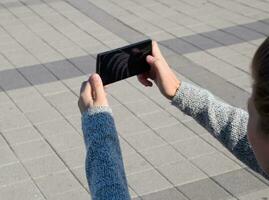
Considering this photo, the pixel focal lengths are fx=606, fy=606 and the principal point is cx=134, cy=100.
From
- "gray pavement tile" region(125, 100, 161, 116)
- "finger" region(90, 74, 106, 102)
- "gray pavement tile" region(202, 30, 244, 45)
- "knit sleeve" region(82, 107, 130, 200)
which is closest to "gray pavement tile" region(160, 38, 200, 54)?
"gray pavement tile" region(202, 30, 244, 45)

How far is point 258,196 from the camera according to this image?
12.2 ft

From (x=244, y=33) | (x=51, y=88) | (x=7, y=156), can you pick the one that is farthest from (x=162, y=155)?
(x=244, y=33)

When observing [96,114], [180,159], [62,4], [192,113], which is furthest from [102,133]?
[62,4]

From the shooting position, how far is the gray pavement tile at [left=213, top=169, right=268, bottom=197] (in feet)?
12.4

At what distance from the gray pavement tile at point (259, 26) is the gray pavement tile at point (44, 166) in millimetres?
3280

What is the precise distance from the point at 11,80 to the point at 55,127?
111 cm

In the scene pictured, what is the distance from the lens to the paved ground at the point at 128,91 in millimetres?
3949

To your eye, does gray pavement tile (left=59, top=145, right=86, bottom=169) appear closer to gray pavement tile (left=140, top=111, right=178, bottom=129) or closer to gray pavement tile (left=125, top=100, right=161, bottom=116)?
gray pavement tile (left=140, top=111, right=178, bottom=129)

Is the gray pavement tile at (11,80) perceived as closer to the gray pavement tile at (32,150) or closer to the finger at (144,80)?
the gray pavement tile at (32,150)

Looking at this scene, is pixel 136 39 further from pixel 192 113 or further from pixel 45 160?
pixel 192 113

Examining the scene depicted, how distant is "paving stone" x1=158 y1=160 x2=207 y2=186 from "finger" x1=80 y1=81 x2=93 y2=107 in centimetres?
222

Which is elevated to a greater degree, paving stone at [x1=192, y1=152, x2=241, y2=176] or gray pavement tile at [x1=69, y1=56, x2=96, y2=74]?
paving stone at [x1=192, y1=152, x2=241, y2=176]

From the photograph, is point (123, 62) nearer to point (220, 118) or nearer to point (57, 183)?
point (220, 118)

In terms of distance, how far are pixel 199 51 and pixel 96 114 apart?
458 cm
